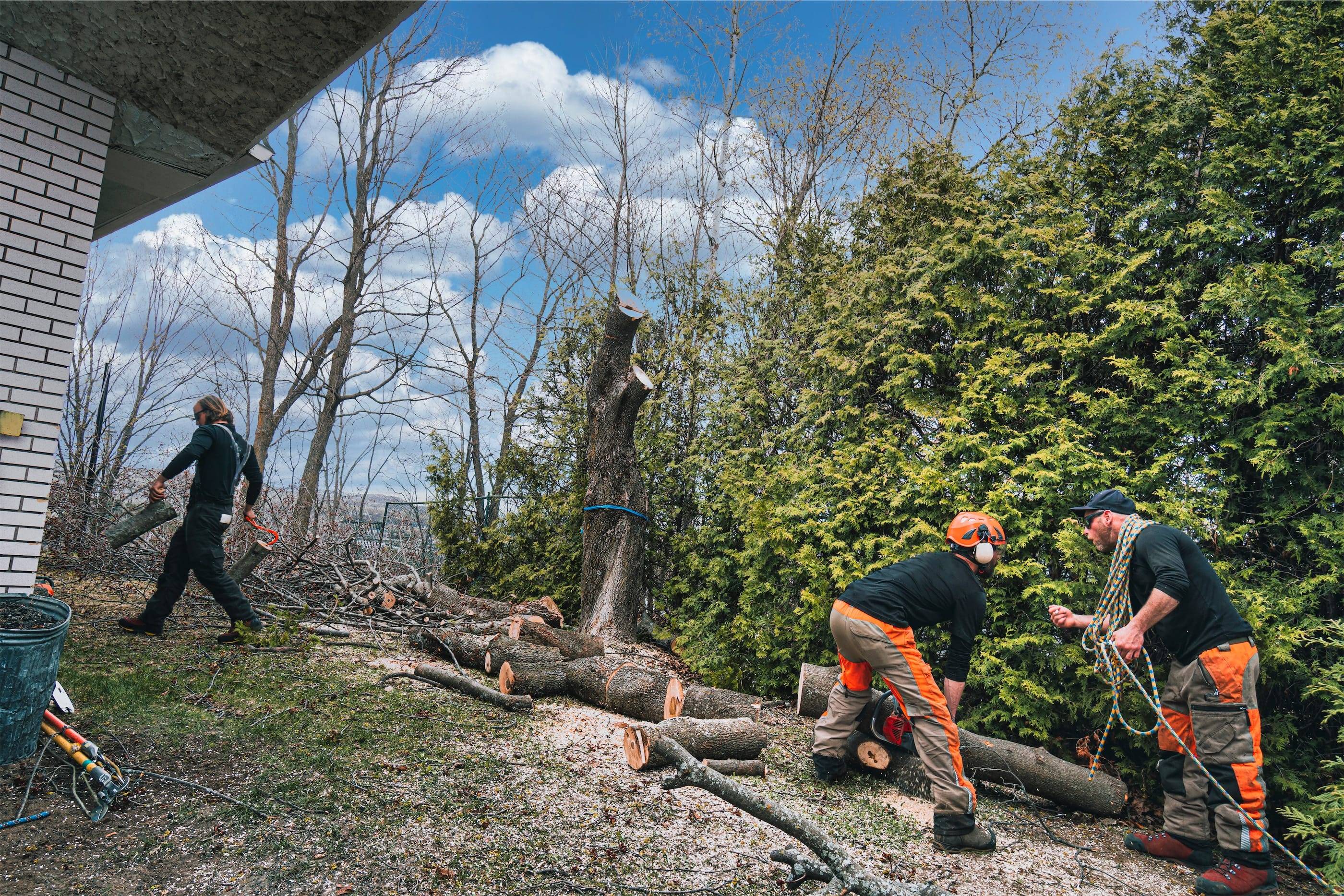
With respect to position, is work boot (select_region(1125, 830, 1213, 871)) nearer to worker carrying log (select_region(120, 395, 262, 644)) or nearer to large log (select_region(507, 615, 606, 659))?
large log (select_region(507, 615, 606, 659))

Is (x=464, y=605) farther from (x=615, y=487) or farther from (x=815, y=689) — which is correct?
(x=815, y=689)

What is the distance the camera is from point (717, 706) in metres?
5.21

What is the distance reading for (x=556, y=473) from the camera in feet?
35.0

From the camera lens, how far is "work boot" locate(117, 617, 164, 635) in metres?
6.13

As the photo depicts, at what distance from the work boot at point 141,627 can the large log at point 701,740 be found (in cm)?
463

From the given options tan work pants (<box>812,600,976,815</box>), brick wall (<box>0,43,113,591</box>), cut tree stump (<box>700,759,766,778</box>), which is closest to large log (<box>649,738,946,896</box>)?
tan work pants (<box>812,600,976,815</box>)

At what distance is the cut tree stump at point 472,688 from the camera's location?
17.8 feet

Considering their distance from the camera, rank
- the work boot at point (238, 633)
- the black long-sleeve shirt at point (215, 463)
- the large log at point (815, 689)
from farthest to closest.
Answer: the work boot at point (238, 633) < the black long-sleeve shirt at point (215, 463) < the large log at point (815, 689)

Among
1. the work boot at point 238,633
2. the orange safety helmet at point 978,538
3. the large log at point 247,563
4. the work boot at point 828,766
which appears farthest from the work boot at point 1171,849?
the large log at point 247,563

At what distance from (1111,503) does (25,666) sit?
20.2 ft

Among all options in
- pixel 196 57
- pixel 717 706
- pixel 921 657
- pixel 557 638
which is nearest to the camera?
pixel 196 57

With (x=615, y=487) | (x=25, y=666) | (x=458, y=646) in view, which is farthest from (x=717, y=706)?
(x=25, y=666)

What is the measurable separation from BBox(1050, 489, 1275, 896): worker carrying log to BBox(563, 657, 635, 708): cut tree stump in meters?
3.43

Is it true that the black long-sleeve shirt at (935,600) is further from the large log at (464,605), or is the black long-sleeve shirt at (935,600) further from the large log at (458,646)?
the large log at (464,605)
